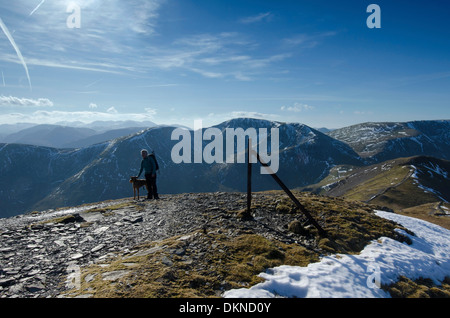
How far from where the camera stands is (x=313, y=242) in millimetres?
12805

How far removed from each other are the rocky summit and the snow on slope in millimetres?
601

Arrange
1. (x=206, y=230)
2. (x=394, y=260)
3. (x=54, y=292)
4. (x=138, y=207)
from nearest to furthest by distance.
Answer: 1. (x=54, y=292)
2. (x=394, y=260)
3. (x=206, y=230)
4. (x=138, y=207)

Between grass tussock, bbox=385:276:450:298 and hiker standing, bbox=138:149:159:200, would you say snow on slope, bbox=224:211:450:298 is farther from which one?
hiker standing, bbox=138:149:159:200

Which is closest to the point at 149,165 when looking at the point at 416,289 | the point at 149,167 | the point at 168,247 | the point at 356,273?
the point at 149,167

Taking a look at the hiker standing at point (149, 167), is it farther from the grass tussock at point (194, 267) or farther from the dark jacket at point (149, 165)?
the grass tussock at point (194, 267)

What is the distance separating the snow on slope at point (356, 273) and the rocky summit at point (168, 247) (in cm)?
60

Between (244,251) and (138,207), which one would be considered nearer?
(244,251)

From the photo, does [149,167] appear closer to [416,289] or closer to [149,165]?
[149,165]

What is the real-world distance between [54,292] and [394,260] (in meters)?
15.2

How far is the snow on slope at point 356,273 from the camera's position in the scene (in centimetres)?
843

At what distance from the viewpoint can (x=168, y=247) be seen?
10.9 m

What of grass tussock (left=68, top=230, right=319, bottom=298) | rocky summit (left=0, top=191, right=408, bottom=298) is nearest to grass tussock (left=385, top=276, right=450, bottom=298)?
rocky summit (left=0, top=191, right=408, bottom=298)
